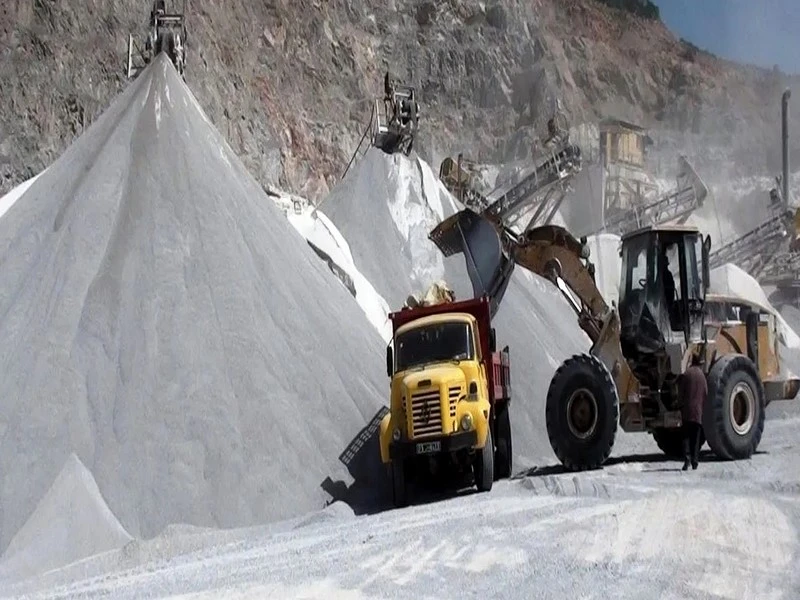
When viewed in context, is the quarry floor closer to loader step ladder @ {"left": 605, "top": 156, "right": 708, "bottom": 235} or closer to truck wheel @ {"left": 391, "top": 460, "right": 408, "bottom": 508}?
truck wheel @ {"left": 391, "top": 460, "right": 408, "bottom": 508}

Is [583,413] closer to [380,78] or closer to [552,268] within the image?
[552,268]

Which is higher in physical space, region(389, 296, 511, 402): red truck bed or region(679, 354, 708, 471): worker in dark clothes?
region(389, 296, 511, 402): red truck bed

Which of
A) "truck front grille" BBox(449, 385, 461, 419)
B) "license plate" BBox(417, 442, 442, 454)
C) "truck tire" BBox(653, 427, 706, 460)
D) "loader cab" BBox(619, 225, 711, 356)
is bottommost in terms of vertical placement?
"truck tire" BBox(653, 427, 706, 460)

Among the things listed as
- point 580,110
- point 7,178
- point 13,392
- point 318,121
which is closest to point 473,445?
point 13,392

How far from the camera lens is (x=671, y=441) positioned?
548 inches

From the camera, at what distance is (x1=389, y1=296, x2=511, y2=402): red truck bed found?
12.3 metres

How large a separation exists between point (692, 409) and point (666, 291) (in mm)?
1930

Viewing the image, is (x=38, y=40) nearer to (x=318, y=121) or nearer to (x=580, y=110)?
(x=318, y=121)

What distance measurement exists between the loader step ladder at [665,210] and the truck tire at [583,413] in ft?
92.2

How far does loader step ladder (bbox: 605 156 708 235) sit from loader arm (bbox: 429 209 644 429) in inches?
1029

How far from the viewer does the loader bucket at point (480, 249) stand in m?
14.4

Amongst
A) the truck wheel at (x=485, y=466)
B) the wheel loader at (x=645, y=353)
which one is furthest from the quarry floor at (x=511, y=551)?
the wheel loader at (x=645, y=353)

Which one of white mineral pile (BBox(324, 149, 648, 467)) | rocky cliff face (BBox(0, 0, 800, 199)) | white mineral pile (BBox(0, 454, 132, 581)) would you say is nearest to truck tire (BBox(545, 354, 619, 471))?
white mineral pile (BBox(324, 149, 648, 467))

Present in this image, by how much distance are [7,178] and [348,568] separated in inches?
1121
